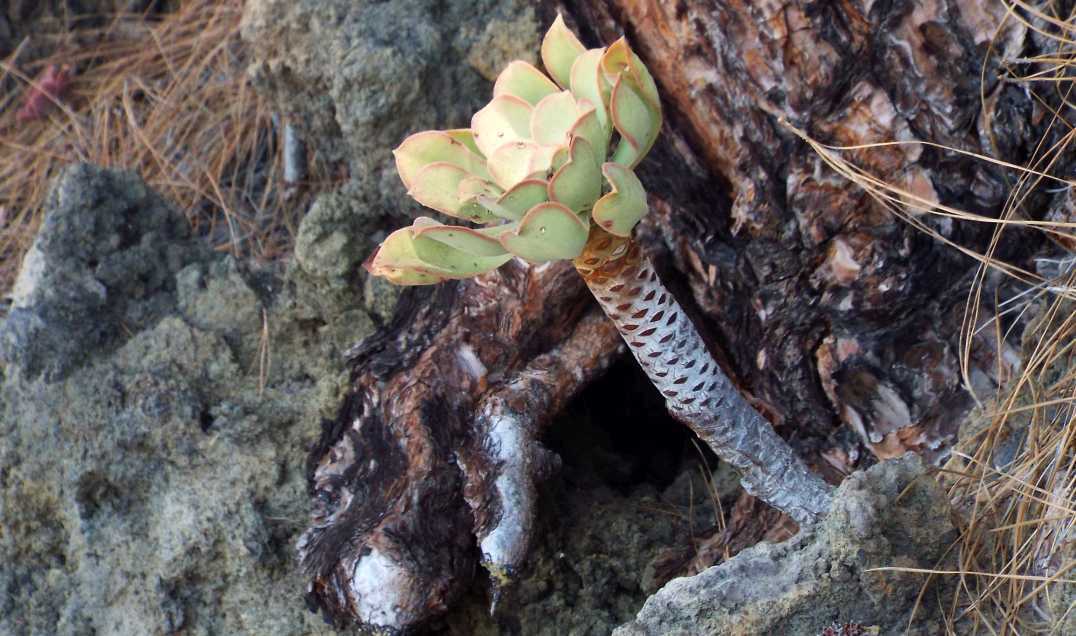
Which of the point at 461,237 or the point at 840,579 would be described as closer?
the point at 461,237

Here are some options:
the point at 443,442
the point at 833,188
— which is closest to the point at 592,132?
the point at 833,188

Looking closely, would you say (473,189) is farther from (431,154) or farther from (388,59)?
(388,59)

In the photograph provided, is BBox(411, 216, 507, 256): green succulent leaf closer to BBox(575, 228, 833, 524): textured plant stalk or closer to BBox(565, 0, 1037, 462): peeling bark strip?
BBox(575, 228, 833, 524): textured plant stalk

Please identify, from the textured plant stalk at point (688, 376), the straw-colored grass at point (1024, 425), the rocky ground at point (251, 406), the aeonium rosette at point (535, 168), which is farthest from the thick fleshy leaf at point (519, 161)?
the rocky ground at point (251, 406)

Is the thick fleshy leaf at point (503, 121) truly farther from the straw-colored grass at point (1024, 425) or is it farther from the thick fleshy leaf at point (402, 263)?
the straw-colored grass at point (1024, 425)

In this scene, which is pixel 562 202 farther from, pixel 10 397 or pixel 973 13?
pixel 10 397

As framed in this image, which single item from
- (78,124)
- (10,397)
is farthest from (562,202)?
(78,124)
